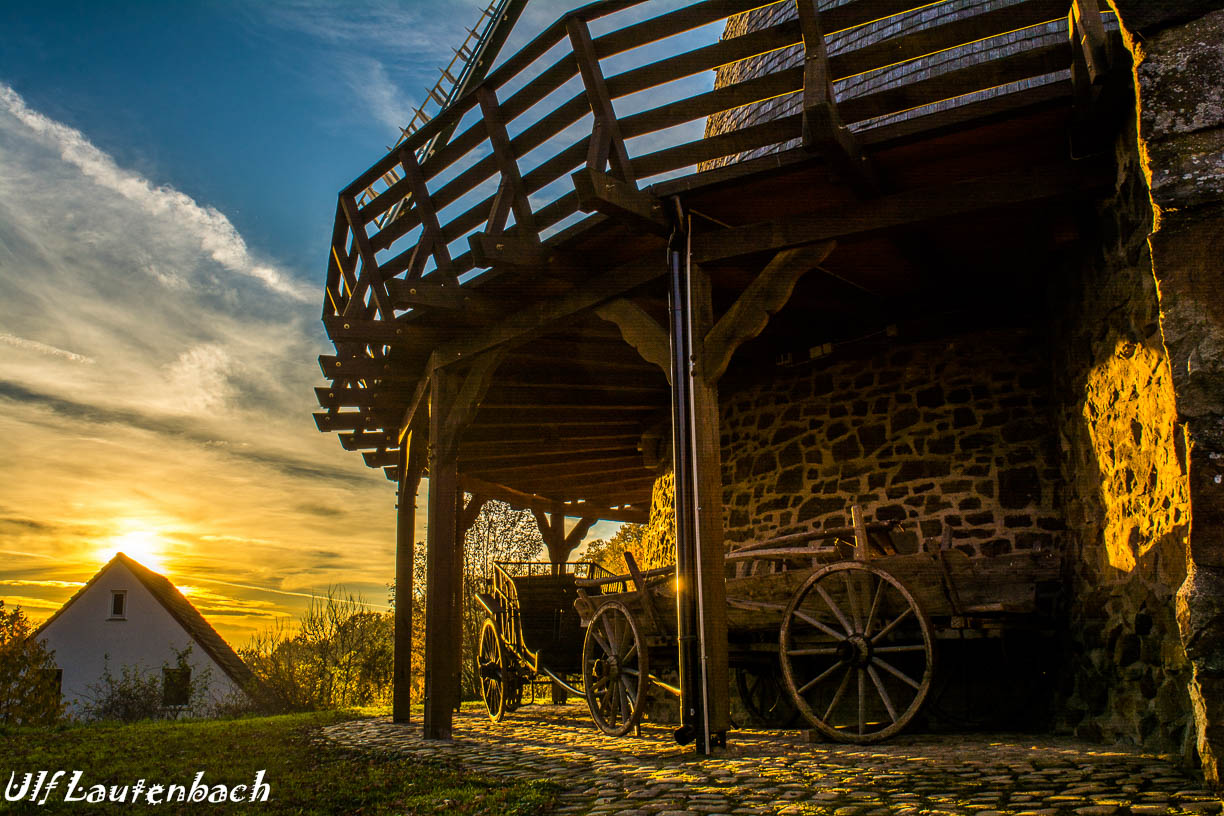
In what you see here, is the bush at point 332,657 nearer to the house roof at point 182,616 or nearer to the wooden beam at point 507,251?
the house roof at point 182,616

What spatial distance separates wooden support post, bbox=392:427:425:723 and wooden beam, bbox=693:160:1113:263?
481 centimetres

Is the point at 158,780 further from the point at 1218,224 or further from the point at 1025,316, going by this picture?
the point at 1025,316

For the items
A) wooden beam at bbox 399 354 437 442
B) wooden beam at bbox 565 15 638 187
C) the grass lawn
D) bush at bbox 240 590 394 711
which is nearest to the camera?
the grass lawn

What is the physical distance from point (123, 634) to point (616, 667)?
20.9 m

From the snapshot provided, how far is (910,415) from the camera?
7.67 metres

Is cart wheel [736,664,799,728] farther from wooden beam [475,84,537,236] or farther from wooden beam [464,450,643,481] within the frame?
wooden beam [464,450,643,481]

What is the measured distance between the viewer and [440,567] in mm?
7785

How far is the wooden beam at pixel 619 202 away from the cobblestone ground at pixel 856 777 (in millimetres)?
3080

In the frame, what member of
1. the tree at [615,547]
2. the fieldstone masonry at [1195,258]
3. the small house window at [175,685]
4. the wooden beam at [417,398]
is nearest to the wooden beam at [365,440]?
the wooden beam at [417,398]

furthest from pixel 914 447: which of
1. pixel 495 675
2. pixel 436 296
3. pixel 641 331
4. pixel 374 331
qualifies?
pixel 495 675

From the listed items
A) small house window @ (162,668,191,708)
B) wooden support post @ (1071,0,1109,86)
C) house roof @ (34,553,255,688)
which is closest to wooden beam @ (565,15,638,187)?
wooden support post @ (1071,0,1109,86)

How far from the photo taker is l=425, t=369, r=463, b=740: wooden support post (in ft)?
24.7

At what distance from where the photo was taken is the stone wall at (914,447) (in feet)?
23.2

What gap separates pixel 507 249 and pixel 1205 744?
4.84 m
